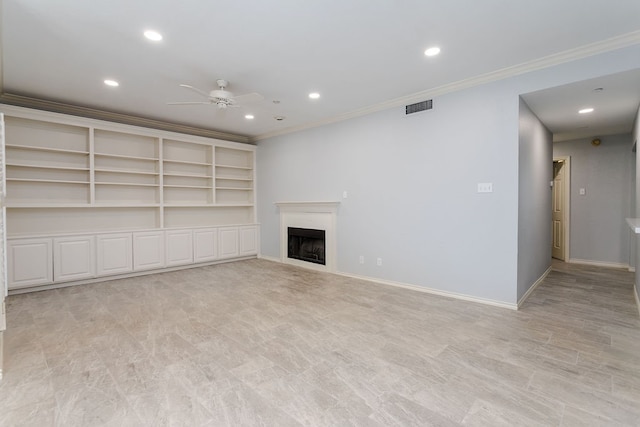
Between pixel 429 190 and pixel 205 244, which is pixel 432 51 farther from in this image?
pixel 205 244

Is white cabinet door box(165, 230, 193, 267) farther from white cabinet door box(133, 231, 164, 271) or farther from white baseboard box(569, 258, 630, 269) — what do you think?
white baseboard box(569, 258, 630, 269)

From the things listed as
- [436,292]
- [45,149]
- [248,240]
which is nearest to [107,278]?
[45,149]

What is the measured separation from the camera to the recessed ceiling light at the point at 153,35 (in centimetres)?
273

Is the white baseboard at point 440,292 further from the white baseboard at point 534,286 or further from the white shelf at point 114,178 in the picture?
the white shelf at point 114,178

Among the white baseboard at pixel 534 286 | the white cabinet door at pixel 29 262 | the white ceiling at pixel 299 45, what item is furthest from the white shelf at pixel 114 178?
the white baseboard at pixel 534 286

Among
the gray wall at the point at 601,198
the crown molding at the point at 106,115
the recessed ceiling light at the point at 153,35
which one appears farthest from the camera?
the gray wall at the point at 601,198

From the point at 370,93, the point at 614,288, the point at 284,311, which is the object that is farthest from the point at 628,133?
the point at 284,311

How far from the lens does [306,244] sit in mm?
6125

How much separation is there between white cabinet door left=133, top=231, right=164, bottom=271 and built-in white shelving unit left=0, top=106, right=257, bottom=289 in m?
0.02

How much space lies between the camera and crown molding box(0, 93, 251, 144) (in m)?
4.40

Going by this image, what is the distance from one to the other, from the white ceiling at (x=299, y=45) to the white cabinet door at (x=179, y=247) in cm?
240

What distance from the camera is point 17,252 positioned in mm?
4266

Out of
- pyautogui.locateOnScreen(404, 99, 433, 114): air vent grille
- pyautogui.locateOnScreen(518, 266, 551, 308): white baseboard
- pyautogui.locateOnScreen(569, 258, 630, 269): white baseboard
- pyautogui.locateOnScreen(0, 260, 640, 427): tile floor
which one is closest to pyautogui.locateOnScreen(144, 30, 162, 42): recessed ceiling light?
pyautogui.locateOnScreen(0, 260, 640, 427): tile floor

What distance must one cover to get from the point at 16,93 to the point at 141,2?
3389 mm
